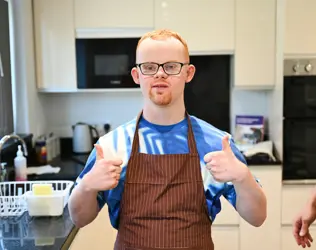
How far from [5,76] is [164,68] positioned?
A: 1808 millimetres

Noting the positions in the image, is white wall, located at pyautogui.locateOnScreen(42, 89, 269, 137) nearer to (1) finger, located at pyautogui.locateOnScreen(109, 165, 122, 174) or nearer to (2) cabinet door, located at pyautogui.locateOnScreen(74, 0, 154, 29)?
(2) cabinet door, located at pyautogui.locateOnScreen(74, 0, 154, 29)

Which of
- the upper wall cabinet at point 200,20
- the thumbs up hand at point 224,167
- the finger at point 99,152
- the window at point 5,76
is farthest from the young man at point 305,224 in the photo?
the window at point 5,76

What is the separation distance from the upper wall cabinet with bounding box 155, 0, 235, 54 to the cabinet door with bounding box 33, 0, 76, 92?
1.93 ft

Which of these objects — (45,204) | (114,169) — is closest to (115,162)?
(114,169)

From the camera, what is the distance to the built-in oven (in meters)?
2.71

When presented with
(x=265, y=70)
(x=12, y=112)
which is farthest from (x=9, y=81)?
(x=265, y=70)

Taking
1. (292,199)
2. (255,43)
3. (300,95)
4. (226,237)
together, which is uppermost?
(255,43)

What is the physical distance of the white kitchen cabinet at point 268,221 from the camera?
2734mm

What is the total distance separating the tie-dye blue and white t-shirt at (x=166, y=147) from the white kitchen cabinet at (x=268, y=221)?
1518mm

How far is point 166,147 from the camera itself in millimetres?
1270

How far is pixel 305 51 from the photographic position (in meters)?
2.73

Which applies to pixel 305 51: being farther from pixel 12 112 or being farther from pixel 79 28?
pixel 12 112

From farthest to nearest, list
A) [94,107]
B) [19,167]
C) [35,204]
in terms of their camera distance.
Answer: [94,107] → [19,167] → [35,204]

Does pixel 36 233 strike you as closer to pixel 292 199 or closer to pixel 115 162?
pixel 115 162
